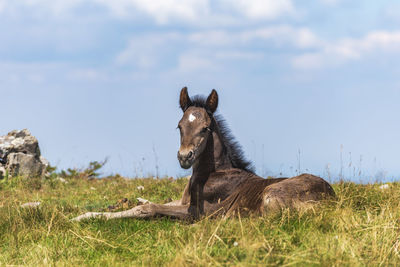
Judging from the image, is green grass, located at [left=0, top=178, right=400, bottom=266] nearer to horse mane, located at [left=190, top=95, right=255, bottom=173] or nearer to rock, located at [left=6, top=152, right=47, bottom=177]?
horse mane, located at [left=190, top=95, right=255, bottom=173]

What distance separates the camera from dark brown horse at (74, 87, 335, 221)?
7.65 metres

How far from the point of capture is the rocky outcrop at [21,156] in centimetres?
1538

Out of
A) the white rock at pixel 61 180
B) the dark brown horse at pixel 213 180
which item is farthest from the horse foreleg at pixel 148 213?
the white rock at pixel 61 180

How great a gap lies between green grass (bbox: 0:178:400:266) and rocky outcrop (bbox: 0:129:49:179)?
7.26 meters

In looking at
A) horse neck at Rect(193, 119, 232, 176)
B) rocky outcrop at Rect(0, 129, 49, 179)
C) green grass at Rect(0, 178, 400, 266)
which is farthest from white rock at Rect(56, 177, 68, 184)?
horse neck at Rect(193, 119, 232, 176)

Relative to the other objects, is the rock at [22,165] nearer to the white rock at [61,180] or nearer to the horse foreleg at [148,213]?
the white rock at [61,180]

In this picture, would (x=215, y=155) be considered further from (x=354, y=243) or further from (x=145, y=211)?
(x=354, y=243)

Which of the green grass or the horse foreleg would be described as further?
the horse foreleg

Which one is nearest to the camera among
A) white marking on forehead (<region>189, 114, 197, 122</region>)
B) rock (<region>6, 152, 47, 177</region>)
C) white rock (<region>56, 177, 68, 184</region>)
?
white marking on forehead (<region>189, 114, 197, 122</region>)

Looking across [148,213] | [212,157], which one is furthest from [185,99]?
[148,213]

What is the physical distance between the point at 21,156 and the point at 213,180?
9315 millimetres

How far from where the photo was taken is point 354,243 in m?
5.54

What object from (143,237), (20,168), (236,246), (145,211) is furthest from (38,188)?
(236,246)

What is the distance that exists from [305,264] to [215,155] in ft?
13.3
